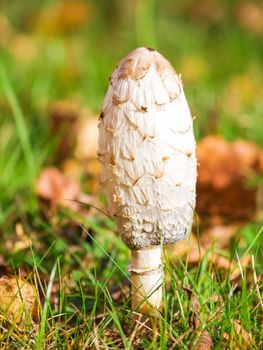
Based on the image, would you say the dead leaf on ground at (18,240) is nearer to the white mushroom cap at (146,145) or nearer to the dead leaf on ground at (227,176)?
the white mushroom cap at (146,145)

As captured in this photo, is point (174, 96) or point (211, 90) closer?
point (174, 96)

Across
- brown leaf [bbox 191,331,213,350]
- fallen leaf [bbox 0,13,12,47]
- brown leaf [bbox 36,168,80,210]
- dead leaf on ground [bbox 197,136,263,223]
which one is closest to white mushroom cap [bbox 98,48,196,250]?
brown leaf [bbox 191,331,213,350]

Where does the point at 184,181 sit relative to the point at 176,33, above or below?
below

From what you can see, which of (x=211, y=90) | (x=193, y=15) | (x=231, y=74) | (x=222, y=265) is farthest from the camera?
(x=193, y=15)

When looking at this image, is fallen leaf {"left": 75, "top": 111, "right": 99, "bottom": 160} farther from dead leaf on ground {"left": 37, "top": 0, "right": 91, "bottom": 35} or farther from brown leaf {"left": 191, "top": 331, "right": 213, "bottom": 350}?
dead leaf on ground {"left": 37, "top": 0, "right": 91, "bottom": 35}

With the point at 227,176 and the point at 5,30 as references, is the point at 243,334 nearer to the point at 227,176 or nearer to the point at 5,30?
the point at 227,176

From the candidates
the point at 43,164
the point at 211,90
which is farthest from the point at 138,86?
the point at 211,90

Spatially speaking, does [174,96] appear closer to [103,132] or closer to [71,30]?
[103,132]

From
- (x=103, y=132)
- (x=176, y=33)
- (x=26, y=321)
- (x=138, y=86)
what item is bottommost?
(x=26, y=321)
